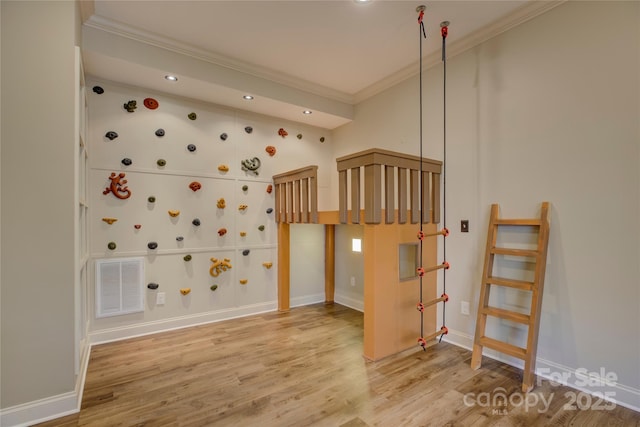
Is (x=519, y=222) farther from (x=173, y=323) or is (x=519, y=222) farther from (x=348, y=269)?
(x=173, y=323)

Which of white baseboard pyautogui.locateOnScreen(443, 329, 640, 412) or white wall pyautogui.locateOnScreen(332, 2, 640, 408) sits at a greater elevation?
white wall pyautogui.locateOnScreen(332, 2, 640, 408)

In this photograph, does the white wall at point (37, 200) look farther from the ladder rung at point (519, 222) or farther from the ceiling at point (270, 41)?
the ladder rung at point (519, 222)

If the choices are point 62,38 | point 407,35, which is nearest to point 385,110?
point 407,35

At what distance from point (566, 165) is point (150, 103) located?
3747 millimetres

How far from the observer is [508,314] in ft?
7.27

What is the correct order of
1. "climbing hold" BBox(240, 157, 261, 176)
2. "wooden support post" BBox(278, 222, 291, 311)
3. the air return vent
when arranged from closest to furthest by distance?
1. the air return vent
2. "climbing hold" BBox(240, 157, 261, 176)
3. "wooden support post" BBox(278, 222, 291, 311)

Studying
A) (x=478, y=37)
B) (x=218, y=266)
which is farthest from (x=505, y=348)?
(x=218, y=266)

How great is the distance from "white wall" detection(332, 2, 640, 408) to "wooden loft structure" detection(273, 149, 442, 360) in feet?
0.74

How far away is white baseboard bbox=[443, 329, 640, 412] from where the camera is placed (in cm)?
186

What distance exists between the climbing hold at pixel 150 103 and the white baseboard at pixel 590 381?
405 centimetres

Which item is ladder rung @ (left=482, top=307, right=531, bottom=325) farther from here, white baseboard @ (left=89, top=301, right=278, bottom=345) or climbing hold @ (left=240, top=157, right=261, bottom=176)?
climbing hold @ (left=240, top=157, right=261, bottom=176)

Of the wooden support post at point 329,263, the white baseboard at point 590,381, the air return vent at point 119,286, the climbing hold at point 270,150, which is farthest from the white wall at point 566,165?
the air return vent at point 119,286

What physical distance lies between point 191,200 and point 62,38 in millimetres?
1748

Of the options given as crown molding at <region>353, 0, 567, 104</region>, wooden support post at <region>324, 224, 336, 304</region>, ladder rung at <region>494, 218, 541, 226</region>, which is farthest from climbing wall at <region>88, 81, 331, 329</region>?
ladder rung at <region>494, 218, 541, 226</region>
